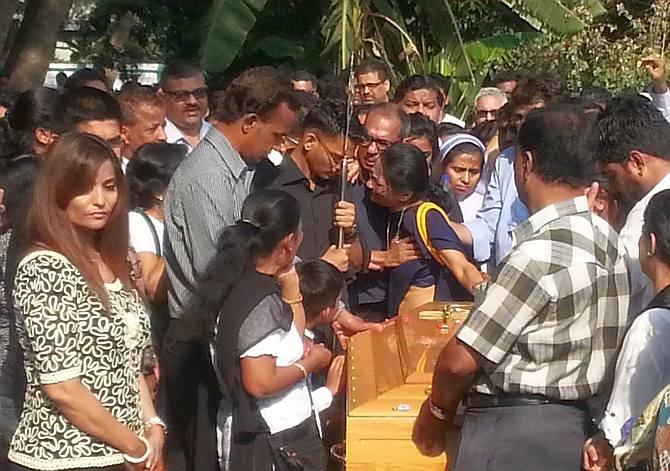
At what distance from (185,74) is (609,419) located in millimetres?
4020

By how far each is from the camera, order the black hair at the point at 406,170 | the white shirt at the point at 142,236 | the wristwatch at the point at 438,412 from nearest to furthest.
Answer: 1. the wristwatch at the point at 438,412
2. the white shirt at the point at 142,236
3. the black hair at the point at 406,170

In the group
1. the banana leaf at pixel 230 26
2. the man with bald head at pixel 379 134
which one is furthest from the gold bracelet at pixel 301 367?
the banana leaf at pixel 230 26

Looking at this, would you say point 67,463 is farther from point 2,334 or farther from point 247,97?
point 247,97

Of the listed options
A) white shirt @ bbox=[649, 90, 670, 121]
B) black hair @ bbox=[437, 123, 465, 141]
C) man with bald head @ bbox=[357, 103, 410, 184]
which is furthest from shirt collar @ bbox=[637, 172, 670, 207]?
white shirt @ bbox=[649, 90, 670, 121]

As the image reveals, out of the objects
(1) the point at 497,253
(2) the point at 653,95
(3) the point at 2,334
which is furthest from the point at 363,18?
(3) the point at 2,334

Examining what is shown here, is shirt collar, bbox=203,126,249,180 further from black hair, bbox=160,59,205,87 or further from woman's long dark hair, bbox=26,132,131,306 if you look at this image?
black hair, bbox=160,59,205,87

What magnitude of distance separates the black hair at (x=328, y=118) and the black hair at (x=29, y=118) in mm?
1138

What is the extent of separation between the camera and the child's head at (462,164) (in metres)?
5.67

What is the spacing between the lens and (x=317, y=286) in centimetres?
409

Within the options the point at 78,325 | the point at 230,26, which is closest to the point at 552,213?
the point at 78,325

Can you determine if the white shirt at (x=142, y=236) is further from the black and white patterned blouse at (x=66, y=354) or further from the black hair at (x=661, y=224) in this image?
the black hair at (x=661, y=224)

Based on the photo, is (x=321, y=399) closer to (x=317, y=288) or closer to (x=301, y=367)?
(x=301, y=367)

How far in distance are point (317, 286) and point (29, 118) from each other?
1.30m

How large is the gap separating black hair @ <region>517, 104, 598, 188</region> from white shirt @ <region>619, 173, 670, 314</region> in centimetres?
38
